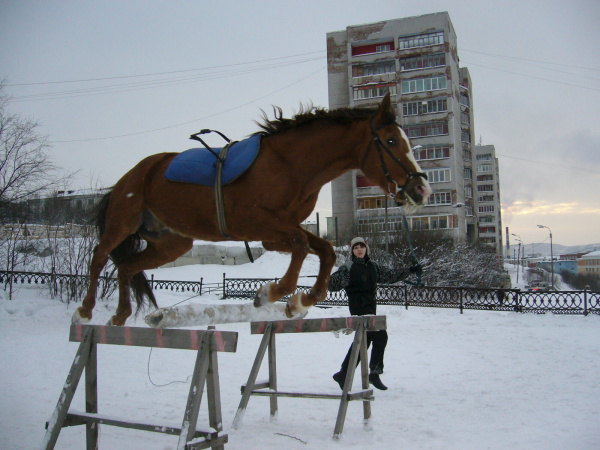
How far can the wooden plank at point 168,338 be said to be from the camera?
405 centimetres

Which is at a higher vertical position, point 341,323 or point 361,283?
point 361,283

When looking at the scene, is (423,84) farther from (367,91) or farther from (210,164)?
(210,164)

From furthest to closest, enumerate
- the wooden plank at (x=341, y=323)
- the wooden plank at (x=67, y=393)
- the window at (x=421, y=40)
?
1. the window at (x=421, y=40)
2. the wooden plank at (x=341, y=323)
3. the wooden plank at (x=67, y=393)

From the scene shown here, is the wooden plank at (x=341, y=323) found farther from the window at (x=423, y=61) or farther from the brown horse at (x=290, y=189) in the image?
the window at (x=423, y=61)

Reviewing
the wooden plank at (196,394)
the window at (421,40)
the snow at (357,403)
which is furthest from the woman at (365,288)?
the window at (421,40)

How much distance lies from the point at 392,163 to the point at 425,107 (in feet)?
149

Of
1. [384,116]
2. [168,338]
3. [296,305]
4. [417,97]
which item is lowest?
[168,338]

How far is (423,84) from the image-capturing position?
152ft

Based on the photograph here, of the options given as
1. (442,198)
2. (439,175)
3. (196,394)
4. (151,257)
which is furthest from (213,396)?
(439,175)

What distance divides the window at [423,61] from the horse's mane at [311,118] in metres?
45.7

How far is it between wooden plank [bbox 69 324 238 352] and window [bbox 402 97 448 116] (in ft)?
145

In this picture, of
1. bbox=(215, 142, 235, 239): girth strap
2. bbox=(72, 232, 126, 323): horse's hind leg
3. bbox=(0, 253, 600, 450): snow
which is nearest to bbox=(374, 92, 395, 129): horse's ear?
bbox=(215, 142, 235, 239): girth strap

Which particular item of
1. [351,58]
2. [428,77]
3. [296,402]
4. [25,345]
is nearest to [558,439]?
[296,402]

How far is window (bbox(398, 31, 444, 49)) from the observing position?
152 feet
